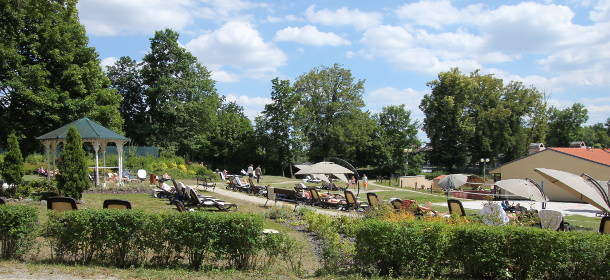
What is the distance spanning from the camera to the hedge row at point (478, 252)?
6598mm

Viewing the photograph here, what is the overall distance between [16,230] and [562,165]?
34.4m

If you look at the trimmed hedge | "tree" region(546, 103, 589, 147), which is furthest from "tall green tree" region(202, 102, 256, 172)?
"tree" region(546, 103, 589, 147)

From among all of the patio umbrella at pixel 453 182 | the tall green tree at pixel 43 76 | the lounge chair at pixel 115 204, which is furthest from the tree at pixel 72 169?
the patio umbrella at pixel 453 182

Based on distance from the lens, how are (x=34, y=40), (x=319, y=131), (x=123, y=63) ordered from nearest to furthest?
(x=34, y=40)
(x=123, y=63)
(x=319, y=131)

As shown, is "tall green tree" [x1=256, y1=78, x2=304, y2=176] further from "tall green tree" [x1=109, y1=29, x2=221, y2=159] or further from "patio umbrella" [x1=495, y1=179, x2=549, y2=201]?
"patio umbrella" [x1=495, y1=179, x2=549, y2=201]

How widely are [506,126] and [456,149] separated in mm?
6604

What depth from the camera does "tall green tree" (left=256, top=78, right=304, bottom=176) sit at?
48094 mm

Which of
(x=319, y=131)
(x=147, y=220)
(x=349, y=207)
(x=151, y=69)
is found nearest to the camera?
(x=147, y=220)

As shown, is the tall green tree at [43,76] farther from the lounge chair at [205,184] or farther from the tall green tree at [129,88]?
the tall green tree at [129,88]

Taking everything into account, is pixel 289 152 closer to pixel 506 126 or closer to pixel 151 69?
pixel 151 69

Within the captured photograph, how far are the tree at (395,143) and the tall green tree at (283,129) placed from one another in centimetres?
1161

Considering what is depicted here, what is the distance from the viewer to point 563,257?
6605 mm

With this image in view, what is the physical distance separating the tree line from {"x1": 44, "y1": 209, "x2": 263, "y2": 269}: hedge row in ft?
71.0

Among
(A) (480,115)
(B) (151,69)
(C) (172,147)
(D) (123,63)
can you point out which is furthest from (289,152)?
(A) (480,115)
